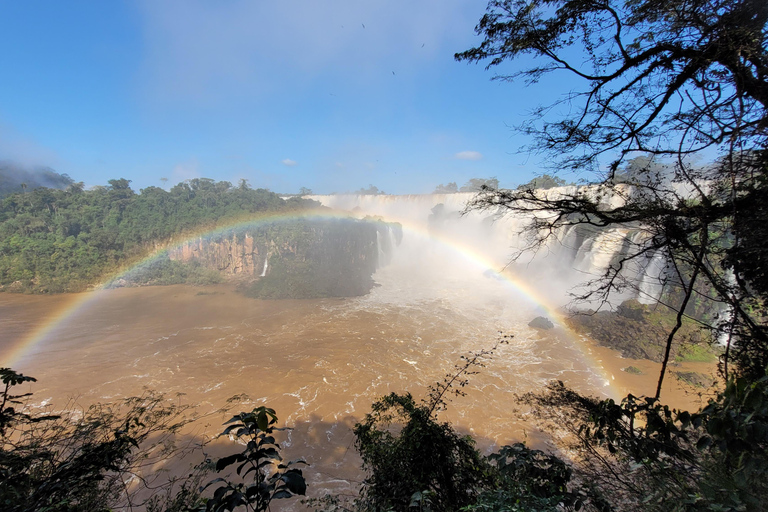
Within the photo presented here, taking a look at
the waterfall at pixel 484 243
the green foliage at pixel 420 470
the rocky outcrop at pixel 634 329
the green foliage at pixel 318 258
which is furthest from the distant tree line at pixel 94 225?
the rocky outcrop at pixel 634 329

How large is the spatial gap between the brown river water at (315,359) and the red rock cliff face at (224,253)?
7.32 metres

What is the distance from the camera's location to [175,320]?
15969 mm

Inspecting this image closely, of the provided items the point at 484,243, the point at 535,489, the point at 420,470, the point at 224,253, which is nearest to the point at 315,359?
the point at 420,470

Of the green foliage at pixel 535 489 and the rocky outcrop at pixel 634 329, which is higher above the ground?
the green foliage at pixel 535 489

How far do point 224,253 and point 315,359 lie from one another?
19.7 m

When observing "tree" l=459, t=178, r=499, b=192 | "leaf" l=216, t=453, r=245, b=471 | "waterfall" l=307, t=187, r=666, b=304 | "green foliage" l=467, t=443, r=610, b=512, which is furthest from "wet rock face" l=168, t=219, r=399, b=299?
"leaf" l=216, t=453, r=245, b=471

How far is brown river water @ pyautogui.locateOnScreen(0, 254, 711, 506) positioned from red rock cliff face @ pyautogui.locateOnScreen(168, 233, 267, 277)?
732 centimetres

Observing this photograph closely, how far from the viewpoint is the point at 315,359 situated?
11.3 m

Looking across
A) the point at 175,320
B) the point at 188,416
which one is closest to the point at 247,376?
the point at 188,416

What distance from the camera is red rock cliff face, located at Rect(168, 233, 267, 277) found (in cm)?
2623

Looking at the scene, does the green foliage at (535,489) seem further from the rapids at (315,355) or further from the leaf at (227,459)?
the rapids at (315,355)

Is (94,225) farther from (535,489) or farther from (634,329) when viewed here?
(634,329)

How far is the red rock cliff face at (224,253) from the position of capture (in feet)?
86.1

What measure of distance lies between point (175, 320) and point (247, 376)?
907 centimetres
